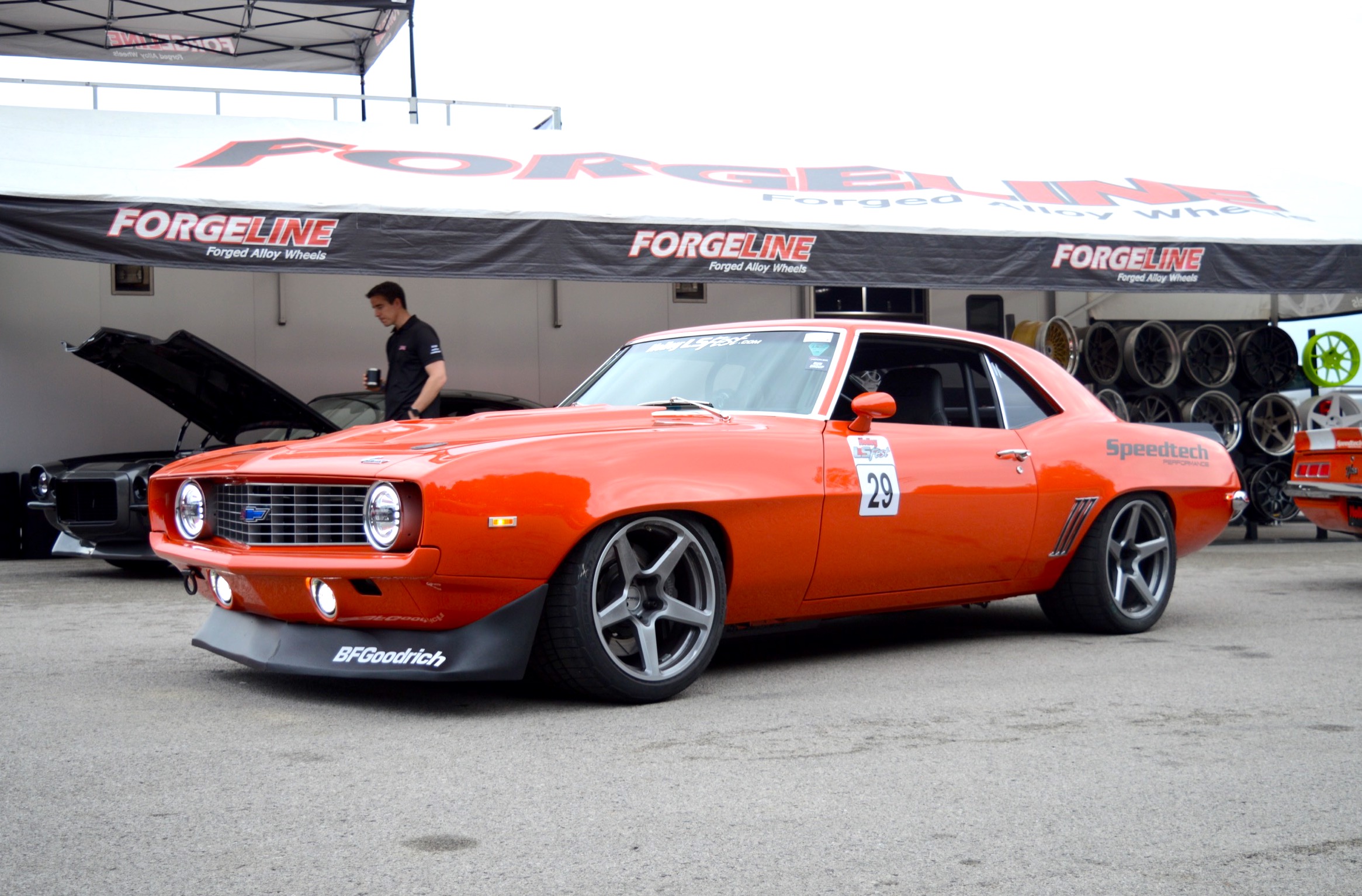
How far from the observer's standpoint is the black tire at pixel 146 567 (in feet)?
29.7

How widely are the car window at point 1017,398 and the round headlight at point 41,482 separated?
6.05 m

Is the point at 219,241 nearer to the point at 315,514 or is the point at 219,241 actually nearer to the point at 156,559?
the point at 156,559

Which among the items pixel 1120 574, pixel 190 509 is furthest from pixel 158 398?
pixel 1120 574

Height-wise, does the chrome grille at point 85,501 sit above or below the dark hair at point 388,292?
below

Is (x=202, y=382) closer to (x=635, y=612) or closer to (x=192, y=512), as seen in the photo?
(x=192, y=512)

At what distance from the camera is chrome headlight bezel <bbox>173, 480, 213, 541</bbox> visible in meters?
4.42

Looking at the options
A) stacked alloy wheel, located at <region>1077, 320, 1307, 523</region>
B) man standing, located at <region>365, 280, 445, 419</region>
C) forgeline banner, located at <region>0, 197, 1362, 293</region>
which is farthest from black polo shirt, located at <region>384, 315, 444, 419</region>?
stacked alloy wheel, located at <region>1077, 320, 1307, 523</region>

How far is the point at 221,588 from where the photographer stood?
14.3 feet

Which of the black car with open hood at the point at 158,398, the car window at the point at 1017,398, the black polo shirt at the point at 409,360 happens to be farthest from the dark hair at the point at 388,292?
the car window at the point at 1017,398

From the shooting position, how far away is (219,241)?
8539 mm

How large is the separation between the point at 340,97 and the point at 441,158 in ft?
6.76

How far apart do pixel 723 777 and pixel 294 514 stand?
5.30 ft

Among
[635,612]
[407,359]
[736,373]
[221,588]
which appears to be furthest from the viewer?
[407,359]

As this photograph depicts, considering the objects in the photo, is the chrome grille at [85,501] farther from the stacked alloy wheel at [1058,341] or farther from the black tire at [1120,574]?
the stacked alloy wheel at [1058,341]
